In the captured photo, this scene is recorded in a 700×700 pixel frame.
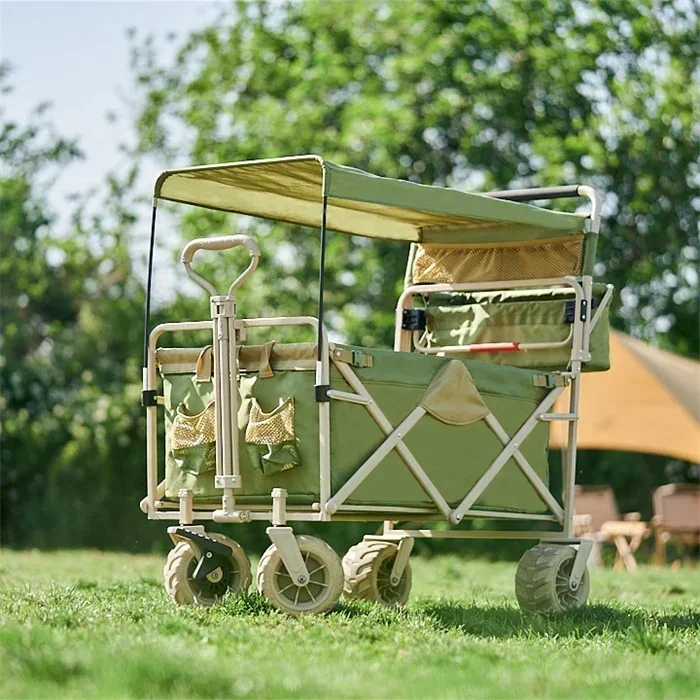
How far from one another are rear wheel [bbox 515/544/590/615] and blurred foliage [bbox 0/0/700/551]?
10.7 meters

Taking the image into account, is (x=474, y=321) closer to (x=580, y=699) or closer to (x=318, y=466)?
(x=318, y=466)

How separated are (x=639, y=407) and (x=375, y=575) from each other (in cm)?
800

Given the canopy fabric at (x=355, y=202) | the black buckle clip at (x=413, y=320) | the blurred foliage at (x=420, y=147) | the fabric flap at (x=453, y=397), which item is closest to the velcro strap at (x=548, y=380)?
the fabric flap at (x=453, y=397)

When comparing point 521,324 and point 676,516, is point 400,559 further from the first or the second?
point 676,516

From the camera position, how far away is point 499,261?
8531 mm

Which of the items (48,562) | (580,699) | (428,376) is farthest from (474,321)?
(48,562)

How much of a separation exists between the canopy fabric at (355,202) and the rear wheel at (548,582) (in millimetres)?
1754

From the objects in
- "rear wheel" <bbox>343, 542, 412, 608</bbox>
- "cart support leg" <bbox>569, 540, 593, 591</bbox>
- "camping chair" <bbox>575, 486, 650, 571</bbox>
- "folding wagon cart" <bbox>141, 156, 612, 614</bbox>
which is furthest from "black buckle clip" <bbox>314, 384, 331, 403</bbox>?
"camping chair" <bbox>575, 486, 650, 571</bbox>

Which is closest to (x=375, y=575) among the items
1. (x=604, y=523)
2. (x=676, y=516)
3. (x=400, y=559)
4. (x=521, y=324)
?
(x=400, y=559)

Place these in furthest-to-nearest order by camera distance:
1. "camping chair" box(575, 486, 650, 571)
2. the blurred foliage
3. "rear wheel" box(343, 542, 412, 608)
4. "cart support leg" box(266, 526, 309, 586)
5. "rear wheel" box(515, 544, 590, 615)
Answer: the blurred foliage
"camping chair" box(575, 486, 650, 571)
"rear wheel" box(343, 542, 412, 608)
"rear wheel" box(515, 544, 590, 615)
"cart support leg" box(266, 526, 309, 586)

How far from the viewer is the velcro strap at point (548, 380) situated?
7.84 meters

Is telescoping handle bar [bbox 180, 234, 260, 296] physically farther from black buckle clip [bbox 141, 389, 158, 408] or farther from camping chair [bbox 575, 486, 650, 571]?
camping chair [bbox 575, 486, 650, 571]

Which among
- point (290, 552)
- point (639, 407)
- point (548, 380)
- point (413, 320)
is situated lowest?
point (290, 552)

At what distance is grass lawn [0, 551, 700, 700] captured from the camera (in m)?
4.78
